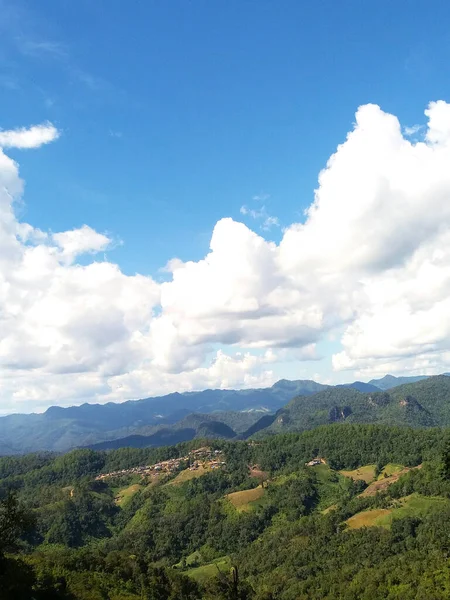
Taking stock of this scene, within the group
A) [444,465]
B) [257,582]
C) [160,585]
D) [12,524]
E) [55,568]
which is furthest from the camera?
[257,582]

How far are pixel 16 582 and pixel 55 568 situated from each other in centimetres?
5627

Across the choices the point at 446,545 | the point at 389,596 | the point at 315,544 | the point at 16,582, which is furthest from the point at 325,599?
the point at 16,582

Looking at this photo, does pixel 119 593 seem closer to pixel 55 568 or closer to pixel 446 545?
pixel 55 568

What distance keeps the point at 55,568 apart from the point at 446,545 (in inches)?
5004

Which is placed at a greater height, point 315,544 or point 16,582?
point 16,582

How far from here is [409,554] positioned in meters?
161

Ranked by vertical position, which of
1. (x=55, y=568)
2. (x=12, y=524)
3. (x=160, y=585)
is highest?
(x=12, y=524)

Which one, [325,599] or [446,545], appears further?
[446,545]

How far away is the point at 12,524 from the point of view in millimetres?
59094

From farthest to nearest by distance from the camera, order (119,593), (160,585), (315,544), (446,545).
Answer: (315,544) → (446,545) → (160,585) → (119,593)

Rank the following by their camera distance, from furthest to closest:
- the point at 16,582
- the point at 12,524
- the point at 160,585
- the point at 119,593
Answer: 1. the point at 160,585
2. the point at 119,593
3. the point at 16,582
4. the point at 12,524

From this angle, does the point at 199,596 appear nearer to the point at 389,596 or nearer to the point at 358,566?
the point at 389,596

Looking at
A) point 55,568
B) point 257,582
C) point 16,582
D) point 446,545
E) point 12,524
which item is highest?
point 12,524

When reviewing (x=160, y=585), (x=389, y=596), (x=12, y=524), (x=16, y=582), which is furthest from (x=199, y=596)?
(x=12, y=524)
